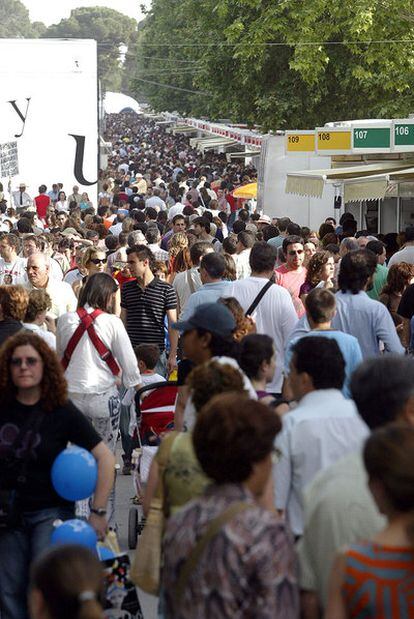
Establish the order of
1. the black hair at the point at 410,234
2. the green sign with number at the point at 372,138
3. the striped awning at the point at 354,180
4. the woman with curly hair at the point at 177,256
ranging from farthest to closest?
the green sign with number at the point at 372,138 < the striped awning at the point at 354,180 < the black hair at the point at 410,234 < the woman with curly hair at the point at 177,256

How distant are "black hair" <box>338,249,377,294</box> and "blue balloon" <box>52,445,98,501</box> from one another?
3323 mm

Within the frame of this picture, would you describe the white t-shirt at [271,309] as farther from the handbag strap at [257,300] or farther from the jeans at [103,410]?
the jeans at [103,410]

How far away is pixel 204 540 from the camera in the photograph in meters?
3.91

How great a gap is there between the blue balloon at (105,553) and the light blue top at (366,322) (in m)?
3.16

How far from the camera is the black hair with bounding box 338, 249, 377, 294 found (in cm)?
864

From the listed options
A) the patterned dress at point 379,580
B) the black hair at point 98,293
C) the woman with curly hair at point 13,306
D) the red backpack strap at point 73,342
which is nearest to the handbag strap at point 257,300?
the black hair at point 98,293

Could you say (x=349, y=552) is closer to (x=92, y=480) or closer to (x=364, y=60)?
(x=92, y=480)

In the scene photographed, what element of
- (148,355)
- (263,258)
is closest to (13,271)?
(148,355)

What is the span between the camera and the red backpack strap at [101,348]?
8.24 metres

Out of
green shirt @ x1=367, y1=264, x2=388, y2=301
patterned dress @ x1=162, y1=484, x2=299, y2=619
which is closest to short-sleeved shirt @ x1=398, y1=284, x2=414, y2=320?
green shirt @ x1=367, y1=264, x2=388, y2=301

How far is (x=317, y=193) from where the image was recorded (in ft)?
73.9

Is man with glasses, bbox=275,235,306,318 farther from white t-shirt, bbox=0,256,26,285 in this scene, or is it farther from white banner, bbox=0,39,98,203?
white banner, bbox=0,39,98,203

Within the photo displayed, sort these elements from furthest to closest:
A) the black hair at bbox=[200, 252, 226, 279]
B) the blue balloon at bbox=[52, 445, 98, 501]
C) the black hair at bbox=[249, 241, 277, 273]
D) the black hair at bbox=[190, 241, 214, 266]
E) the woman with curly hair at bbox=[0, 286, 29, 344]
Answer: the black hair at bbox=[190, 241, 214, 266]
the black hair at bbox=[200, 252, 226, 279]
the black hair at bbox=[249, 241, 277, 273]
the woman with curly hair at bbox=[0, 286, 29, 344]
the blue balloon at bbox=[52, 445, 98, 501]

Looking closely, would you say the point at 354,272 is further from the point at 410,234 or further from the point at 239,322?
the point at 410,234
